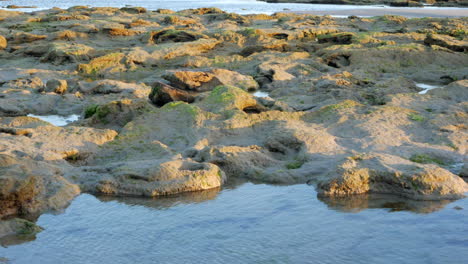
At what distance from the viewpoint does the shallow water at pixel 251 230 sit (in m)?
7.20

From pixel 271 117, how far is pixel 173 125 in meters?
1.92

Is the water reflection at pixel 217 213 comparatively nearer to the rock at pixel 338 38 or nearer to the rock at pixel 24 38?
the rock at pixel 338 38

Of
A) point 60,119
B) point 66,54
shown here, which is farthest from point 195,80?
point 66,54

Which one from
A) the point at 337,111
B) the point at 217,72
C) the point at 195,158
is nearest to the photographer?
the point at 195,158

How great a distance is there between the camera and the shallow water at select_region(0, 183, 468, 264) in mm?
7203

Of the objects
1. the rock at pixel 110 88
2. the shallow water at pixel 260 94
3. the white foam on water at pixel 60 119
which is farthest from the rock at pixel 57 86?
the shallow water at pixel 260 94

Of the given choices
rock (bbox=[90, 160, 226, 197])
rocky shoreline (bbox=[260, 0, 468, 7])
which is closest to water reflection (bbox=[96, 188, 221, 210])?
rock (bbox=[90, 160, 226, 197])

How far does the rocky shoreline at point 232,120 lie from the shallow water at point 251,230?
0.41 m

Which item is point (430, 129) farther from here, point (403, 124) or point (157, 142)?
point (157, 142)

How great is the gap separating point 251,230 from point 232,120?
4498 mm

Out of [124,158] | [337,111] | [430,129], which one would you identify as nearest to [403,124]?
[430,129]

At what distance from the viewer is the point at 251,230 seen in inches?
315

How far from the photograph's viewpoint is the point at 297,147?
36.1 ft

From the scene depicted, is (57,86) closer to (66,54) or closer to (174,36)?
(66,54)
